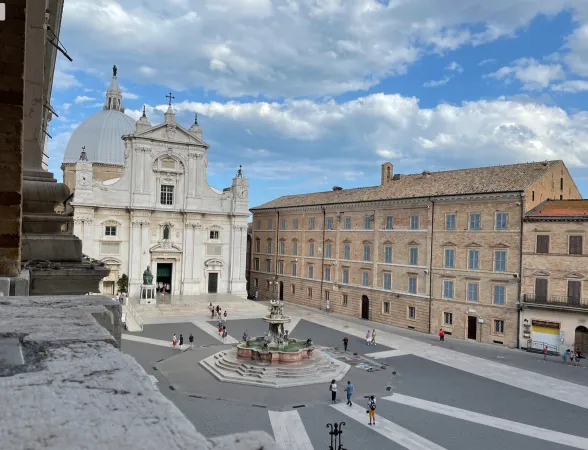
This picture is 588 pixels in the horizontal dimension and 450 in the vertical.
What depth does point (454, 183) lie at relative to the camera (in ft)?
117

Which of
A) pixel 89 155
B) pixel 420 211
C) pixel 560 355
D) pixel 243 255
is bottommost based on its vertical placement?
pixel 560 355

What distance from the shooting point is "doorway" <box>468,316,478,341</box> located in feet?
107

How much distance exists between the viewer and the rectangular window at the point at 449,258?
3409 centimetres

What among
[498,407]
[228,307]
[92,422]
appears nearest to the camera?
[92,422]

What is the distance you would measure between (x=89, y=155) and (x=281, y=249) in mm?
29008

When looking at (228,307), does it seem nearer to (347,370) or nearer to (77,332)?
(347,370)

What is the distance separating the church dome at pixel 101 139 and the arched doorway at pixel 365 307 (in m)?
37.7

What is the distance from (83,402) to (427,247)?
117 ft

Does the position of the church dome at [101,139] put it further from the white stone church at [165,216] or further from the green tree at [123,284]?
the green tree at [123,284]

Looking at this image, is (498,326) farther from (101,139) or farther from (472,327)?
(101,139)

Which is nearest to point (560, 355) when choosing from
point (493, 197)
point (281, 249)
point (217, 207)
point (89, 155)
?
point (493, 197)

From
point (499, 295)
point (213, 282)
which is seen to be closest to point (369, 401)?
point (499, 295)

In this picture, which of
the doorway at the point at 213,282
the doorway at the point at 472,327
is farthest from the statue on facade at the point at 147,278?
the doorway at the point at 472,327

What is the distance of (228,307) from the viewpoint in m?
40.9
